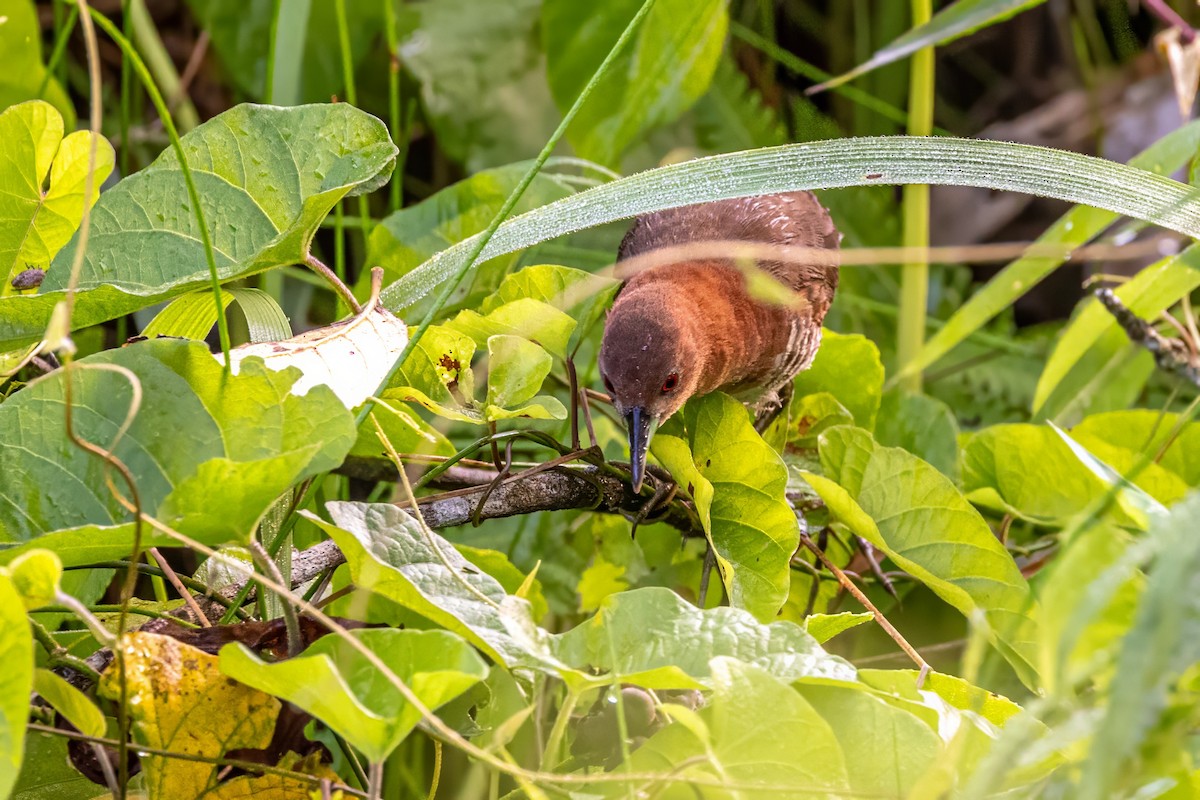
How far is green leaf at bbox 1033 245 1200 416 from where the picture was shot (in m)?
1.86

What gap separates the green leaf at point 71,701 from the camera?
94 cm

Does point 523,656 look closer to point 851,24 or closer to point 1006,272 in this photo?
point 1006,272

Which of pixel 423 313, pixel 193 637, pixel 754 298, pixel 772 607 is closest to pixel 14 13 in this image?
pixel 423 313

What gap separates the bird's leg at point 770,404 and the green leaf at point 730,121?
3.81 feet

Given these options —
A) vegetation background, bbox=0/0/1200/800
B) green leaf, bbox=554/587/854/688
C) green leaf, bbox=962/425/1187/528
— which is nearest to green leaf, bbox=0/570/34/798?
vegetation background, bbox=0/0/1200/800

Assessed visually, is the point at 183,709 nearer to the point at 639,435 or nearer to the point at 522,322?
the point at 522,322

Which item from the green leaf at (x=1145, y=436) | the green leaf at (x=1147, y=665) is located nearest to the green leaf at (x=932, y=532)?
the green leaf at (x=1145, y=436)

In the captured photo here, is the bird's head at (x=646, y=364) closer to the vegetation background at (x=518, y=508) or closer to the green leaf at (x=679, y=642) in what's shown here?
the vegetation background at (x=518, y=508)

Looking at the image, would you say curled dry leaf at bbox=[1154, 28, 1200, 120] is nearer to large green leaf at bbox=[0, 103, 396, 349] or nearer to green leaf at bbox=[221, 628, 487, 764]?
large green leaf at bbox=[0, 103, 396, 349]

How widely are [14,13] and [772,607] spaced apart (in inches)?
77.1

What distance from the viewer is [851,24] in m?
4.01

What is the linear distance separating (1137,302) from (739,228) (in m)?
0.81

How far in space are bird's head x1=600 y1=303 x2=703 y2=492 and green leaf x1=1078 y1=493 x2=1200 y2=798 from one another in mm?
1201

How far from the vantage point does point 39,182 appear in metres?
1.29
